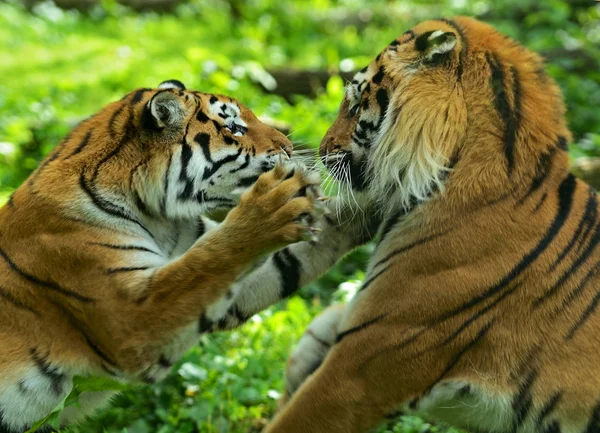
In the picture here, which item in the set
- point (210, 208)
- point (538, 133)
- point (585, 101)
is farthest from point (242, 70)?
point (538, 133)

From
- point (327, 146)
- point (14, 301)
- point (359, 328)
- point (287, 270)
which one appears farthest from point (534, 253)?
point (14, 301)

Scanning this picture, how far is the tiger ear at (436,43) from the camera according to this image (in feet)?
8.55

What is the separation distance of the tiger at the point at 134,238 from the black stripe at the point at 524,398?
82cm

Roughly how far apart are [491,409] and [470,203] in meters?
0.65

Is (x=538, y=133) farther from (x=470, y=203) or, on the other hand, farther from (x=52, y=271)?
(x=52, y=271)

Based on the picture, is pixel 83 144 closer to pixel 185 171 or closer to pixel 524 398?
pixel 185 171

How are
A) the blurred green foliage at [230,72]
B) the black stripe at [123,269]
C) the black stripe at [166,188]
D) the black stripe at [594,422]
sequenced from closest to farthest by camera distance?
1. the black stripe at [594,422]
2. the black stripe at [123,269]
3. the black stripe at [166,188]
4. the blurred green foliage at [230,72]

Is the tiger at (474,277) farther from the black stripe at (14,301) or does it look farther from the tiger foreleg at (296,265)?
the black stripe at (14,301)

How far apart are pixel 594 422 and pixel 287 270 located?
118 cm

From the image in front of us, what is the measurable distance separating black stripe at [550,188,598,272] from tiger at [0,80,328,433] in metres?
0.79

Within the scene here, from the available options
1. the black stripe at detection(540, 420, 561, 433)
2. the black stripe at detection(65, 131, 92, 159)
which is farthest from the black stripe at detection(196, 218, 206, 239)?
the black stripe at detection(540, 420, 561, 433)

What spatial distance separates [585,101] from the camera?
6.24m

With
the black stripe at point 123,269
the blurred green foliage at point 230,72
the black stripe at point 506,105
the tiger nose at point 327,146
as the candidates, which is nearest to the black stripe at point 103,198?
the black stripe at point 123,269

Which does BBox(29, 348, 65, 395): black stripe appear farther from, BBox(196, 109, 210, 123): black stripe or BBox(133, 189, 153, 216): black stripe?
BBox(196, 109, 210, 123): black stripe
